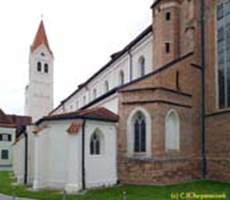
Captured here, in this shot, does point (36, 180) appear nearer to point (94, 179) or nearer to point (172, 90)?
point (94, 179)

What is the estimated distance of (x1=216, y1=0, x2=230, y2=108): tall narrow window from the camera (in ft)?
88.0

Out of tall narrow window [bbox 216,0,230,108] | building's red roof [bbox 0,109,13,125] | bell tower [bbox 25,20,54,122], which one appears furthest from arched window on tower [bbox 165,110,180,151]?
bell tower [bbox 25,20,54,122]

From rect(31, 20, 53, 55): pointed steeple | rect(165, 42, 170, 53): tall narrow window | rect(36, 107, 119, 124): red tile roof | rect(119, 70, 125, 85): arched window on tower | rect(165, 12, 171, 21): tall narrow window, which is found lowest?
rect(36, 107, 119, 124): red tile roof

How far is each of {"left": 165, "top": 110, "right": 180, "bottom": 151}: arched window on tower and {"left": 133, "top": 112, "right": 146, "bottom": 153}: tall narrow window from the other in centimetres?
139

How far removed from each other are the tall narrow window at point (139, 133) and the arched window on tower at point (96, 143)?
2332 millimetres

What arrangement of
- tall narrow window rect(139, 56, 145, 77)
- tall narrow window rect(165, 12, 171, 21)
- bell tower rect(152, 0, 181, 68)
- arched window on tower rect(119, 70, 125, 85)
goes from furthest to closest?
1. arched window on tower rect(119, 70, 125, 85)
2. tall narrow window rect(139, 56, 145, 77)
3. tall narrow window rect(165, 12, 171, 21)
4. bell tower rect(152, 0, 181, 68)

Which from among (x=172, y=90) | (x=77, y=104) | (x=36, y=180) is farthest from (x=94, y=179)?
(x=77, y=104)

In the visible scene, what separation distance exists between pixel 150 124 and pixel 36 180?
7593 mm

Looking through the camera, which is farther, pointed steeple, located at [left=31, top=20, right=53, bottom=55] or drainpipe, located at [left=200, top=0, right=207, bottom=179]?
pointed steeple, located at [left=31, top=20, right=53, bottom=55]

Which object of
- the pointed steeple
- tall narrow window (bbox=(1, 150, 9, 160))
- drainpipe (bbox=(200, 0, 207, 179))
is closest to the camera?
drainpipe (bbox=(200, 0, 207, 179))

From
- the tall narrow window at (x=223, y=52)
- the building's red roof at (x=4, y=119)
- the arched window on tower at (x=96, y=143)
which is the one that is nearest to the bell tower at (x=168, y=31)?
the tall narrow window at (x=223, y=52)

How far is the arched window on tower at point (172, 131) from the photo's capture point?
26.0m

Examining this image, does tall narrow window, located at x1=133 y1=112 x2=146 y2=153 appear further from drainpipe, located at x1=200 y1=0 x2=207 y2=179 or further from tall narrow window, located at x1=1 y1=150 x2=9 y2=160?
tall narrow window, located at x1=1 y1=150 x2=9 y2=160

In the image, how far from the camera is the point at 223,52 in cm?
2723
